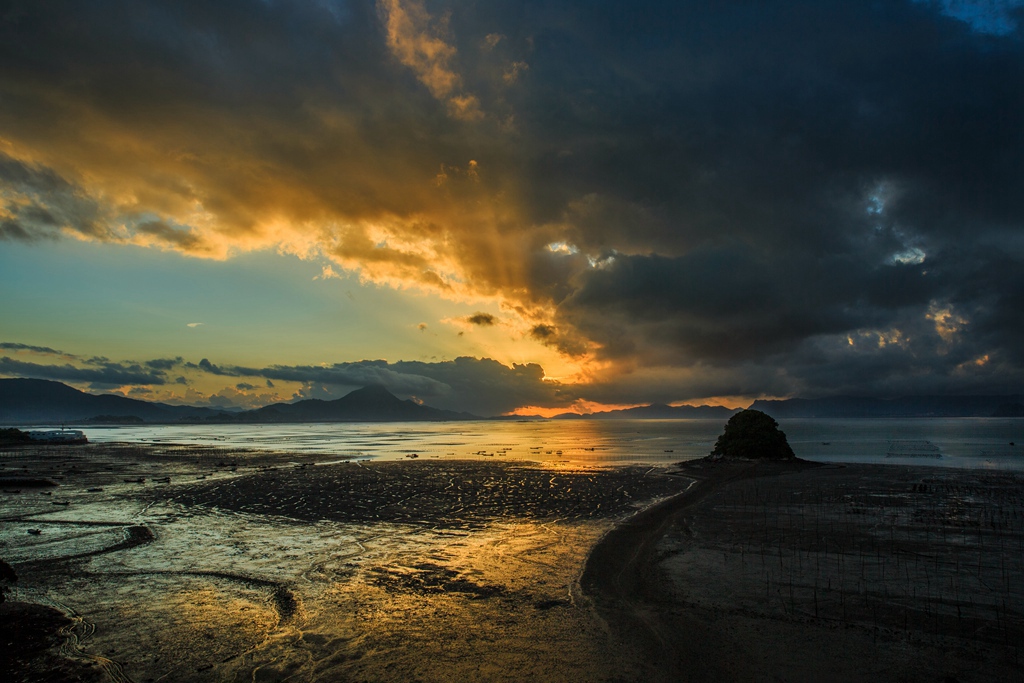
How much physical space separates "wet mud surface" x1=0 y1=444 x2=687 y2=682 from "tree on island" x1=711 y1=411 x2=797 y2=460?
30884 mm

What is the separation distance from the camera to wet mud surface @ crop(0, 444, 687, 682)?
409 inches

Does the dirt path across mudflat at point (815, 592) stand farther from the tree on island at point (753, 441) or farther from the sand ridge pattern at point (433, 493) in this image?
the tree on island at point (753, 441)

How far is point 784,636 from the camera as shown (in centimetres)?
1136

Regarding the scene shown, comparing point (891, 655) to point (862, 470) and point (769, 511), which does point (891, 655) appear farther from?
point (862, 470)

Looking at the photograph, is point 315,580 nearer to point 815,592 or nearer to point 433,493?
point 815,592

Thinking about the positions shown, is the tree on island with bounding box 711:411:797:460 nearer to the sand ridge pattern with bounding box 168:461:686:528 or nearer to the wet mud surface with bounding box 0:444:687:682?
the sand ridge pattern with bounding box 168:461:686:528

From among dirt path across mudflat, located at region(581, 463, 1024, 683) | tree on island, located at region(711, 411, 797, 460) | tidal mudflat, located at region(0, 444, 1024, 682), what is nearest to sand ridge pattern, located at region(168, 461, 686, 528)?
tidal mudflat, located at region(0, 444, 1024, 682)

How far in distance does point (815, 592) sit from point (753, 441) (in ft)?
170

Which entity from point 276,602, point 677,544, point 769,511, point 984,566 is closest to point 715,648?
point 677,544

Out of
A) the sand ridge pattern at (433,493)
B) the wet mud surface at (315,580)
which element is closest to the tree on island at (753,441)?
the sand ridge pattern at (433,493)

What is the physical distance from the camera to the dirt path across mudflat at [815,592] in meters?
10.2

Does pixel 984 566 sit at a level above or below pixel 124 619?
above

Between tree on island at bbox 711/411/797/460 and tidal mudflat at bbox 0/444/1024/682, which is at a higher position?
tree on island at bbox 711/411/797/460

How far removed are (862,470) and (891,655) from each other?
155 ft
